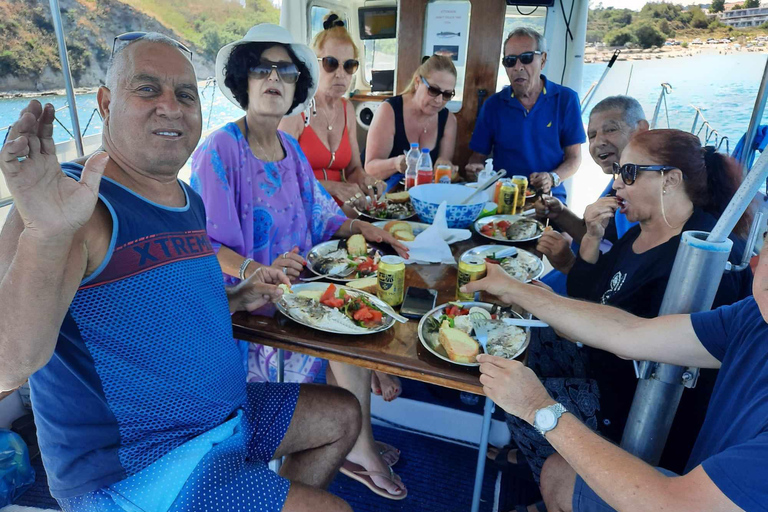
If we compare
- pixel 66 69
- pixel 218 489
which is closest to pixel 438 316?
pixel 218 489

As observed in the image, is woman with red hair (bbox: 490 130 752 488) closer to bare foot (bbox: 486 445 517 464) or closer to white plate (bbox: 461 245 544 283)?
white plate (bbox: 461 245 544 283)

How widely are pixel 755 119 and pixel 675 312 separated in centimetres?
198

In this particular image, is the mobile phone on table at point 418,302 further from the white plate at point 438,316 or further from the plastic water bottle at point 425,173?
the plastic water bottle at point 425,173

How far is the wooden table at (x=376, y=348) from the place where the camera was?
118 centimetres

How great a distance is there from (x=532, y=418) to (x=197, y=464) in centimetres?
82

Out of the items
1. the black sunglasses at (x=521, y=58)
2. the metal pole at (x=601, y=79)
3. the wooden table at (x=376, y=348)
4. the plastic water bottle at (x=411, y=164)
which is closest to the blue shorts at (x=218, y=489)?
the wooden table at (x=376, y=348)

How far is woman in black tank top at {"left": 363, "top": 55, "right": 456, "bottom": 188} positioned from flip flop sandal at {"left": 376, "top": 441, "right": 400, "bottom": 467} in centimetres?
172

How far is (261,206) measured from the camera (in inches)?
74.4

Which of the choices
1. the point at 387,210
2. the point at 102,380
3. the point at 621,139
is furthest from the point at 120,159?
the point at 621,139

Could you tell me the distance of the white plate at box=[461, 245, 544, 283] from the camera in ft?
5.89

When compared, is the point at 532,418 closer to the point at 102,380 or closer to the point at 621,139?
the point at 102,380

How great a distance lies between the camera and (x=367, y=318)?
138cm

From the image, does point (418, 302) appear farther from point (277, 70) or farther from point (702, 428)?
point (277, 70)

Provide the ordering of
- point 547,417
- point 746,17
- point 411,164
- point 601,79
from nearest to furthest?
1. point 547,417
2. point 411,164
3. point 746,17
4. point 601,79
